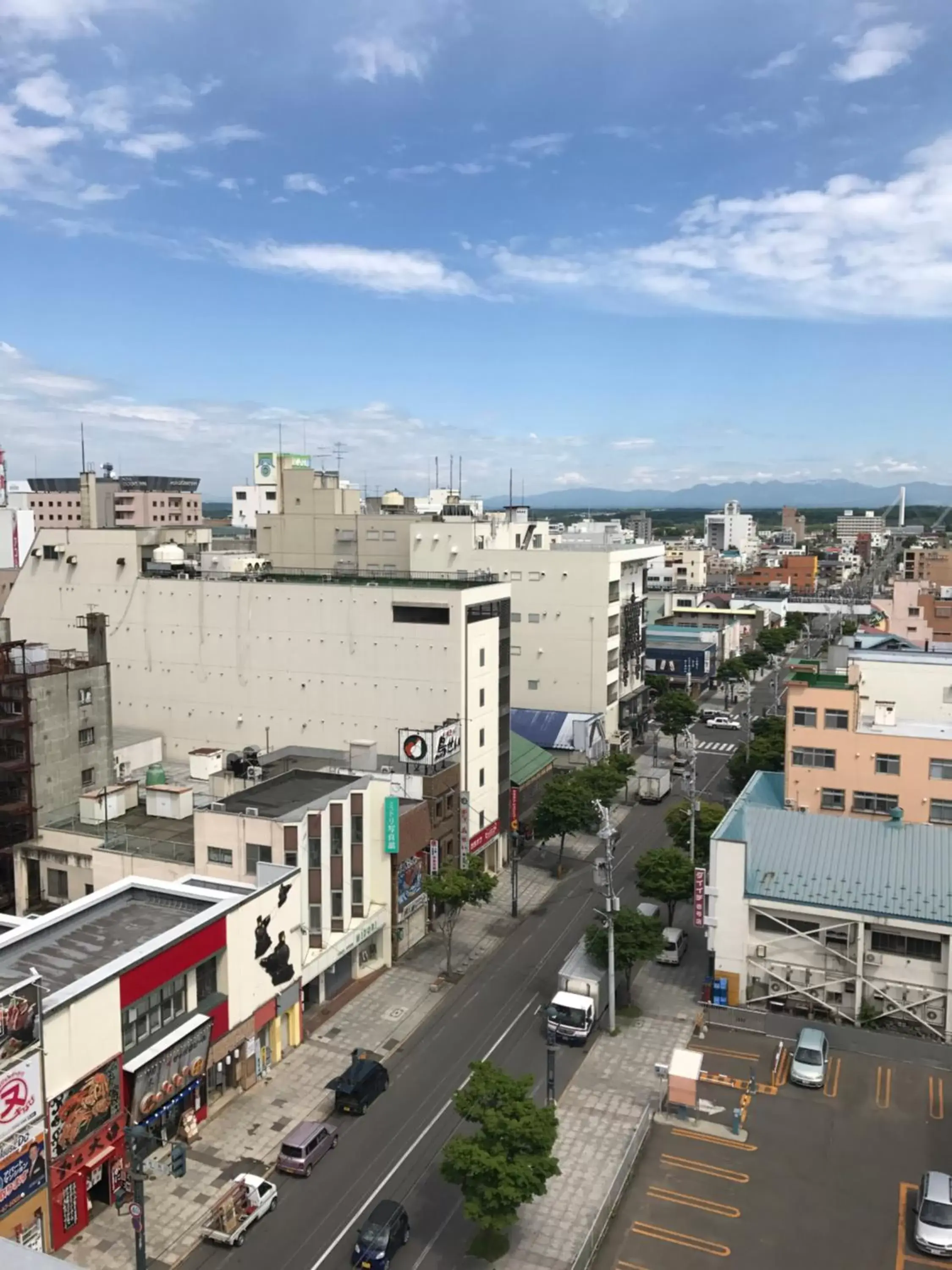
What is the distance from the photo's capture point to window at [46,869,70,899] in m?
44.4

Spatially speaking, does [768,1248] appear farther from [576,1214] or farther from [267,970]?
[267,970]

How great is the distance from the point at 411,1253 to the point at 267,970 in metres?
11.4

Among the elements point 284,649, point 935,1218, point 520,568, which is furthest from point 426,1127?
point 520,568

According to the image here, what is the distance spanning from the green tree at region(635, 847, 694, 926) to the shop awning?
22206mm

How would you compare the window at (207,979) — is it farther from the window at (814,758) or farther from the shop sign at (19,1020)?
the window at (814,758)

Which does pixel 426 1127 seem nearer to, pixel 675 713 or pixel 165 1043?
pixel 165 1043

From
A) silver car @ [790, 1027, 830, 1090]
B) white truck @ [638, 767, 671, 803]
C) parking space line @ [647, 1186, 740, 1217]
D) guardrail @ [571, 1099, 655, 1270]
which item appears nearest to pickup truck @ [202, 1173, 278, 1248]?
guardrail @ [571, 1099, 655, 1270]

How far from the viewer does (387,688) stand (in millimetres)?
52812

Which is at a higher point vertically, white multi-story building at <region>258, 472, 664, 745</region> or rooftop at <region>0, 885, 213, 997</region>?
white multi-story building at <region>258, 472, 664, 745</region>

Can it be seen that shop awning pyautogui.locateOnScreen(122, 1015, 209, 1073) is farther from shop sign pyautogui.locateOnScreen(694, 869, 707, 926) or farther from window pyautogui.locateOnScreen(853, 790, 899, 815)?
window pyautogui.locateOnScreen(853, 790, 899, 815)

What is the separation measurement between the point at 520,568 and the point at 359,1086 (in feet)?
176

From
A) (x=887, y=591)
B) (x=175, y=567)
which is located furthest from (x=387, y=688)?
(x=887, y=591)

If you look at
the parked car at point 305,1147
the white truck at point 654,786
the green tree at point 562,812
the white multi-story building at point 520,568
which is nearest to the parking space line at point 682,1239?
the parked car at point 305,1147

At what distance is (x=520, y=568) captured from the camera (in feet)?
266
